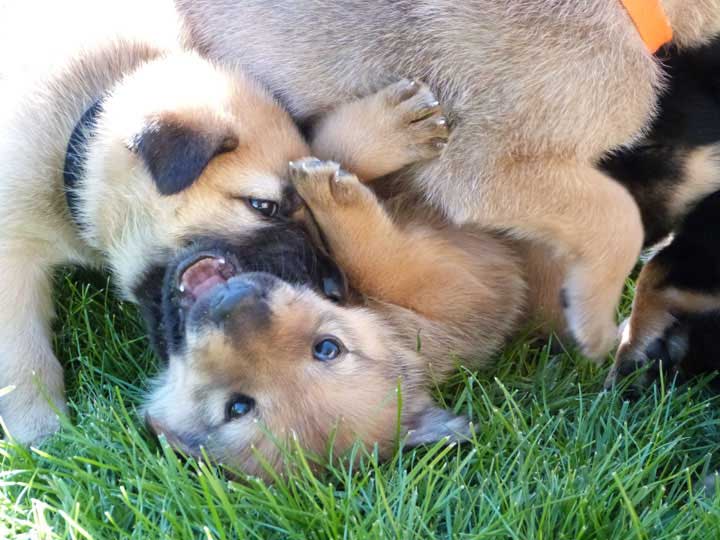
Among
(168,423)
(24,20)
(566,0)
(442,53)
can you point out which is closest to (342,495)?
(168,423)

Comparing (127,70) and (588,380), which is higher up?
(127,70)

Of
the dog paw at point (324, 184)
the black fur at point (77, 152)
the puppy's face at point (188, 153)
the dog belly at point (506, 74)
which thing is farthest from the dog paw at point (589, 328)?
the black fur at point (77, 152)

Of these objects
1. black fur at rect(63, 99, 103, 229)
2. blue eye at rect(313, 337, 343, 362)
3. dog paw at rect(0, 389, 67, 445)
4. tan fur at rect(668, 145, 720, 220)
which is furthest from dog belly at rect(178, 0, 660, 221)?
dog paw at rect(0, 389, 67, 445)

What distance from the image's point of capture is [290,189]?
3.27 m

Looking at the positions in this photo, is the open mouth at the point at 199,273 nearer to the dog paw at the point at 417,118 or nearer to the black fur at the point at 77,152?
the black fur at the point at 77,152

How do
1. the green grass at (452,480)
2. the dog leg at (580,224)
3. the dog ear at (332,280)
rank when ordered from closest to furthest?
the green grass at (452,480) < the dog leg at (580,224) < the dog ear at (332,280)

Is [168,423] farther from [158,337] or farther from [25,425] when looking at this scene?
[25,425]

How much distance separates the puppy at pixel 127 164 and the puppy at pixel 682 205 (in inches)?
33.9

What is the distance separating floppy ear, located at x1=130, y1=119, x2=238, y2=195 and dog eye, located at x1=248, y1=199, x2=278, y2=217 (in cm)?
22

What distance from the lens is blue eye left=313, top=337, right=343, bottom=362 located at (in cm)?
306

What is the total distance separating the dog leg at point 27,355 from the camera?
3.35m

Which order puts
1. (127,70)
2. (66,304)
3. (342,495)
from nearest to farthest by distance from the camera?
1. (342,495)
2. (127,70)
3. (66,304)

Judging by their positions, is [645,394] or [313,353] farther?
[645,394]

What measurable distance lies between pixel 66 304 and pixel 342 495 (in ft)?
5.42
